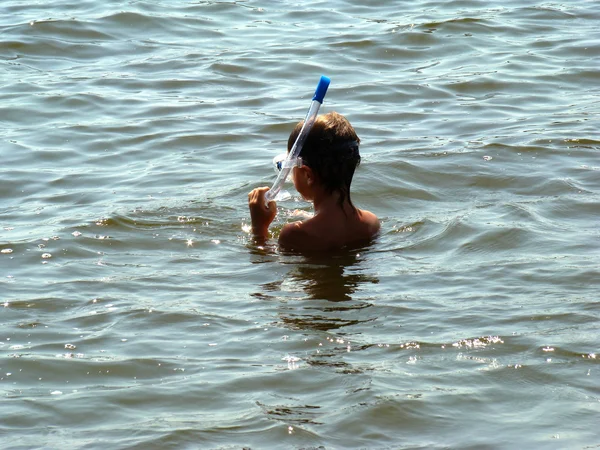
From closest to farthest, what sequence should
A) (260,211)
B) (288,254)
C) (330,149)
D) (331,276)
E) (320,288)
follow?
(320,288)
(331,276)
(330,149)
(288,254)
(260,211)

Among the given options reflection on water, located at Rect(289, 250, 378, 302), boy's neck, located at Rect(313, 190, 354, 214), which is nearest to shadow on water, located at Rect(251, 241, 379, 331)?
reflection on water, located at Rect(289, 250, 378, 302)

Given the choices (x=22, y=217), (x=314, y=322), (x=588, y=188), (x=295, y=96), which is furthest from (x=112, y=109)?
(x=314, y=322)

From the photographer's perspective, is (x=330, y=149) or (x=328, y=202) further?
(x=328, y=202)

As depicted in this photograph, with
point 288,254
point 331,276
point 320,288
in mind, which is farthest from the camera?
point 288,254

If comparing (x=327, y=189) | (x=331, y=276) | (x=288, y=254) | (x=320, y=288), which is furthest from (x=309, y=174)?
(x=320, y=288)

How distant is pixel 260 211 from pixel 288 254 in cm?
33

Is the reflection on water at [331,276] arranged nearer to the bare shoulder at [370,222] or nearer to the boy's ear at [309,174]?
the bare shoulder at [370,222]

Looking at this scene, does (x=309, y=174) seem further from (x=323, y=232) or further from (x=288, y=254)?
(x=288, y=254)

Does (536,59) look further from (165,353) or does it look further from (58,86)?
(165,353)

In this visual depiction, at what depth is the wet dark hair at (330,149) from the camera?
18.9 ft

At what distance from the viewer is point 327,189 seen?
19.3ft

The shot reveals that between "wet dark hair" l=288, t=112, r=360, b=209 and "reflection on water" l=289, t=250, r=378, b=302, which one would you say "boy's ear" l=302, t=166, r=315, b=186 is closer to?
"wet dark hair" l=288, t=112, r=360, b=209

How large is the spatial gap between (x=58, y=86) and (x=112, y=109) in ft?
2.88

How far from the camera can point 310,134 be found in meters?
5.77
